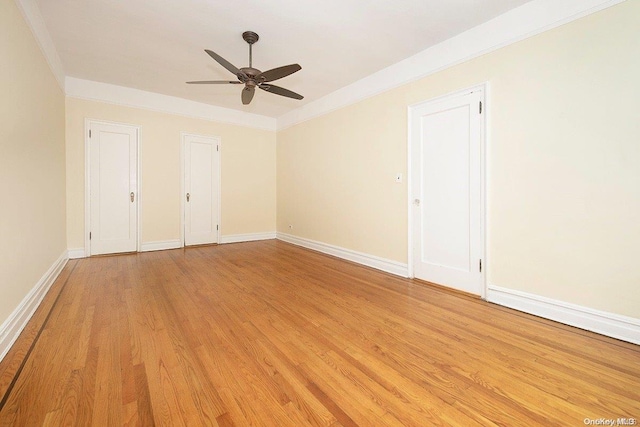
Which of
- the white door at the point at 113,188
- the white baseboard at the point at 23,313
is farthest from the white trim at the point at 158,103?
the white baseboard at the point at 23,313

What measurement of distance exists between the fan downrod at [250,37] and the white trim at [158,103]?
2.78 m

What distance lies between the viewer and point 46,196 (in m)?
3.08

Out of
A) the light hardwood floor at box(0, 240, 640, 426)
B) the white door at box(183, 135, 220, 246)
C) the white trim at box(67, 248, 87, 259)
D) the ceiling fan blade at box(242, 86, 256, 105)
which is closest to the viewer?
the light hardwood floor at box(0, 240, 640, 426)

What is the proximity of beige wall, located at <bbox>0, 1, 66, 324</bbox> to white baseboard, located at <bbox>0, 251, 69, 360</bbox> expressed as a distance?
0.05 meters

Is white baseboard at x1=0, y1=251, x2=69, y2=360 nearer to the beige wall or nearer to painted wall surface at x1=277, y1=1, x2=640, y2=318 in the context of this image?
the beige wall

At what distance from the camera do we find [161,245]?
5078mm

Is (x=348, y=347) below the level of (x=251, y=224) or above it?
below

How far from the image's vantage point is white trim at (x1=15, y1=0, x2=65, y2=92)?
2388 millimetres

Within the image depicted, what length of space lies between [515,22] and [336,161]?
2.79 metres

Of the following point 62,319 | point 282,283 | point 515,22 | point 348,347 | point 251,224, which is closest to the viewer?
point 348,347

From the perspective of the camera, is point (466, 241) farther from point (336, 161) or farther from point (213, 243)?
point (213, 243)

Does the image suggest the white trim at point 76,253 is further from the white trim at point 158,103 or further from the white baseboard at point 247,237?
the white trim at point 158,103

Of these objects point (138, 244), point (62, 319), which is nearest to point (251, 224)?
point (138, 244)

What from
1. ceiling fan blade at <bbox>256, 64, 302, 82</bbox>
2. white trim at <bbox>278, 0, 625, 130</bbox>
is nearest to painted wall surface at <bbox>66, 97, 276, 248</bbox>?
white trim at <bbox>278, 0, 625, 130</bbox>
